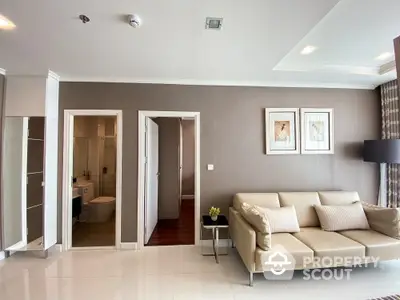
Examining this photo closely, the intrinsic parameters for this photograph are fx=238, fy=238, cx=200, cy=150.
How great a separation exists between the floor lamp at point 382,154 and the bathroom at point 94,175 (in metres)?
4.39

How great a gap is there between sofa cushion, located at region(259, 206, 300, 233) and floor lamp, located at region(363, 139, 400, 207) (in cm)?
150

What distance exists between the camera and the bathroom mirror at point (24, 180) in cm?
329

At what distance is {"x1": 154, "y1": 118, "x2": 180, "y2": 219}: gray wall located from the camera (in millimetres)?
5188

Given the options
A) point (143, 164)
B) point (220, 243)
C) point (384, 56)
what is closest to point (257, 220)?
point (220, 243)

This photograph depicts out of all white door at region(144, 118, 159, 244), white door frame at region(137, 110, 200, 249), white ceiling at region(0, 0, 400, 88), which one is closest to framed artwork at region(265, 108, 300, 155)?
white ceiling at region(0, 0, 400, 88)

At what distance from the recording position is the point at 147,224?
3.84 m

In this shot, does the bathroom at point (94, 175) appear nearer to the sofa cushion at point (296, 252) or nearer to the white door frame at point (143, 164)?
the white door frame at point (143, 164)

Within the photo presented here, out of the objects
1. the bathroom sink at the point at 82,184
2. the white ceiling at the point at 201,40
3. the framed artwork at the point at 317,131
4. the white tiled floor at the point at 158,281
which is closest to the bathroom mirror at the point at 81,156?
the bathroom sink at the point at 82,184

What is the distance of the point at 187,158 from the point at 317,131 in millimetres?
4510

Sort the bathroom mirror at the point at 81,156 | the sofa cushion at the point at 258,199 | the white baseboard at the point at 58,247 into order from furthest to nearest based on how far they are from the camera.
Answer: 1. the bathroom mirror at the point at 81,156
2. the white baseboard at the point at 58,247
3. the sofa cushion at the point at 258,199

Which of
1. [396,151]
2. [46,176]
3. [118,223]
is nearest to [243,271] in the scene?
[118,223]

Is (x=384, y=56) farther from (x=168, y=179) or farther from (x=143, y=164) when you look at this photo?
(x=168, y=179)

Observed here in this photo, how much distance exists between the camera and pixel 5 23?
2070mm

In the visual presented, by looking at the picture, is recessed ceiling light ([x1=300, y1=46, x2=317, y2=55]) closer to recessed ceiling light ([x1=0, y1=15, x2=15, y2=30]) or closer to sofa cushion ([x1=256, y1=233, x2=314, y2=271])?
sofa cushion ([x1=256, y1=233, x2=314, y2=271])
